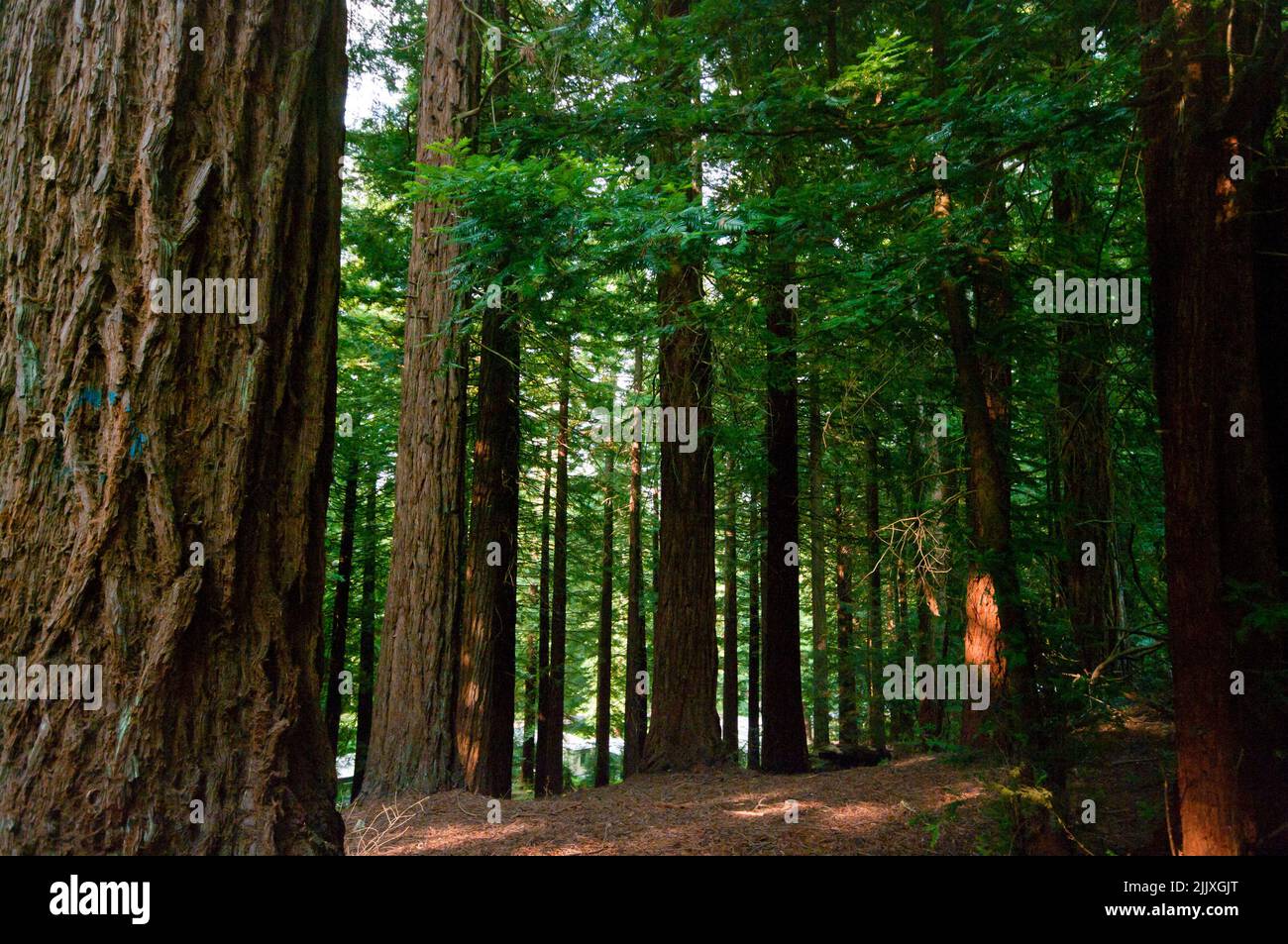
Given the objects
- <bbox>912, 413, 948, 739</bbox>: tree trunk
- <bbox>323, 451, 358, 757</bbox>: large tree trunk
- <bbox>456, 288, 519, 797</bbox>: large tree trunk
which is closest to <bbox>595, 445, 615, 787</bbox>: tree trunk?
<bbox>323, 451, 358, 757</bbox>: large tree trunk

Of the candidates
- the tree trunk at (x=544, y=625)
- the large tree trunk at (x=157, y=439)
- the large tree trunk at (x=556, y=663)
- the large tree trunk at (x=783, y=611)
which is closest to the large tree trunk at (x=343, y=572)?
the tree trunk at (x=544, y=625)

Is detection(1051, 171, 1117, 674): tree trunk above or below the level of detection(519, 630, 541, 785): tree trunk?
above

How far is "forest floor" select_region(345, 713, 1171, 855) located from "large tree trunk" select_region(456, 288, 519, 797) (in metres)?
0.56

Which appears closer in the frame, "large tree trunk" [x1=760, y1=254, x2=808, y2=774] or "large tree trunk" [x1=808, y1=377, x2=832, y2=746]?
"large tree trunk" [x1=760, y1=254, x2=808, y2=774]

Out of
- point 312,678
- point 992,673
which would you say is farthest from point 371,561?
point 312,678

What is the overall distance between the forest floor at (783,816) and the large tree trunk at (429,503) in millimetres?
629

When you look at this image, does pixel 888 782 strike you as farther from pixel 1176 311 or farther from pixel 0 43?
pixel 0 43

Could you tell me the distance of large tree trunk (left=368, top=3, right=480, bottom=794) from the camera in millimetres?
7996

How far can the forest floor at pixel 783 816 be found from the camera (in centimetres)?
586

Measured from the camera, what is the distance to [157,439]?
2.39 metres

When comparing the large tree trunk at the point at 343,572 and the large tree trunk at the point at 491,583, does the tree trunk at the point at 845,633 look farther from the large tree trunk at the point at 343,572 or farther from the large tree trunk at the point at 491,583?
the large tree trunk at the point at 343,572

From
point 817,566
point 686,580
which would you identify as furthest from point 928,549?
point 817,566

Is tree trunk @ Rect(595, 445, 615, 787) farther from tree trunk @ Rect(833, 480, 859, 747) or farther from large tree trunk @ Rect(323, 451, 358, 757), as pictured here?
large tree trunk @ Rect(323, 451, 358, 757)

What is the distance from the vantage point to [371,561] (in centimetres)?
1722
